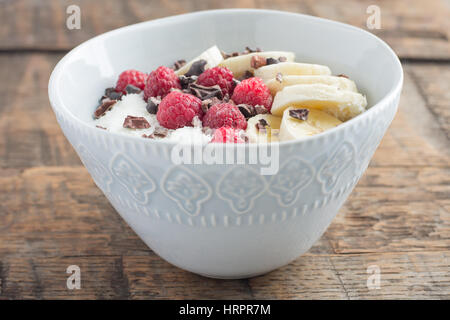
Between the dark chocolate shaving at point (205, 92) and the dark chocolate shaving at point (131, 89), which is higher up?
the dark chocolate shaving at point (205, 92)

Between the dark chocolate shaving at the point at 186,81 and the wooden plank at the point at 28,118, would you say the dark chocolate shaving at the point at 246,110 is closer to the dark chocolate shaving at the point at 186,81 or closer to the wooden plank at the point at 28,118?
the dark chocolate shaving at the point at 186,81

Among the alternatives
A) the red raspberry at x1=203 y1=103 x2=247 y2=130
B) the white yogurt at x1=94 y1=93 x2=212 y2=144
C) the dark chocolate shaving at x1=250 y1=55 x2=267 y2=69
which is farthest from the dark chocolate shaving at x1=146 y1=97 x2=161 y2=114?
the dark chocolate shaving at x1=250 y1=55 x2=267 y2=69

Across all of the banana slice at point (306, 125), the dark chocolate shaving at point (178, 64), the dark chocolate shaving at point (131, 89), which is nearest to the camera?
the banana slice at point (306, 125)

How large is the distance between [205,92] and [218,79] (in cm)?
5

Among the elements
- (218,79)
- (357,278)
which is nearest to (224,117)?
(218,79)

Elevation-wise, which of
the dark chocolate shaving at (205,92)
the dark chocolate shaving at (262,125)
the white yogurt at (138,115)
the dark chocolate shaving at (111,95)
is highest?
the dark chocolate shaving at (262,125)

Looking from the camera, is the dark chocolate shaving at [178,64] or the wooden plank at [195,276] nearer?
the wooden plank at [195,276]

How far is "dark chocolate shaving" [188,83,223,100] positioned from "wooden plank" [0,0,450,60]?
1005 millimetres

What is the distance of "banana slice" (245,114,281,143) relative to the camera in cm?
97

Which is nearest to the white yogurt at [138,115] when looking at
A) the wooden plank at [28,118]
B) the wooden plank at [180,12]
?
the wooden plank at [28,118]

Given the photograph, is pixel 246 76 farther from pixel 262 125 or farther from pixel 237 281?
pixel 237 281

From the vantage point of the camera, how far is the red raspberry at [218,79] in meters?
1.13

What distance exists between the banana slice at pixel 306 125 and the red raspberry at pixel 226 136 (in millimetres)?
78

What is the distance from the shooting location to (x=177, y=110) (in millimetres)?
1021
